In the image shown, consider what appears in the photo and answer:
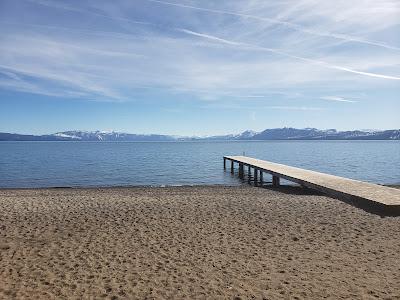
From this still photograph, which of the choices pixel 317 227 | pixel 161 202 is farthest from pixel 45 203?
pixel 317 227

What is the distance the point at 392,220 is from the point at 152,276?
9.55 metres

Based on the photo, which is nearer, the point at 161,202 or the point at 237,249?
the point at 237,249

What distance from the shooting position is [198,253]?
987 cm

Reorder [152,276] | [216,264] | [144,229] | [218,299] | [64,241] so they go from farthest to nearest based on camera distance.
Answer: [144,229] → [64,241] → [216,264] → [152,276] → [218,299]

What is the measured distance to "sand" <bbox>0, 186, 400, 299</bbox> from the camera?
7.51m

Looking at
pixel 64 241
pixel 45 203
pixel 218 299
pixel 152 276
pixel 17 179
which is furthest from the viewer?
pixel 17 179

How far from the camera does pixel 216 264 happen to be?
29.6ft

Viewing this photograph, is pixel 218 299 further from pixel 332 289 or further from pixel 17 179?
pixel 17 179

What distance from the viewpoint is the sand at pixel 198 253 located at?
7512 millimetres

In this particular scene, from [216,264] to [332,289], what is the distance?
108 inches

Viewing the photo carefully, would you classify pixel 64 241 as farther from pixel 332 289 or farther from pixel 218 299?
pixel 332 289

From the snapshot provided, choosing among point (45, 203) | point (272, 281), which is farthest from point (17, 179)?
point (272, 281)

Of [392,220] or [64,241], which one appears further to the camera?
[392,220]

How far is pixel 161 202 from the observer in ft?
58.6
